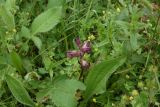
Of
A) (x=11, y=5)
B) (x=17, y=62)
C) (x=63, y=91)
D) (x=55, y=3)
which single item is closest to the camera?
(x=63, y=91)

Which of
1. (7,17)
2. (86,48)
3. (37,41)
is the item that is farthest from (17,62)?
(86,48)

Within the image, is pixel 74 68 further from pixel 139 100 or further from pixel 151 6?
pixel 151 6

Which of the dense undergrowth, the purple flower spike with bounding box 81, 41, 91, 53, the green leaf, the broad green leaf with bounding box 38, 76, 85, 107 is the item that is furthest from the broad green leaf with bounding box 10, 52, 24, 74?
the purple flower spike with bounding box 81, 41, 91, 53

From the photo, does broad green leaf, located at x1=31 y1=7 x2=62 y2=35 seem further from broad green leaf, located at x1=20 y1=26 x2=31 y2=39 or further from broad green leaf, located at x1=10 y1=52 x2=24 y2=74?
broad green leaf, located at x1=10 y1=52 x2=24 y2=74

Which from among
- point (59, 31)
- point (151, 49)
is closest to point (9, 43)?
point (59, 31)

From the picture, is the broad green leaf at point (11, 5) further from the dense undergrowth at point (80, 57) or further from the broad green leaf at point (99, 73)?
the broad green leaf at point (99, 73)

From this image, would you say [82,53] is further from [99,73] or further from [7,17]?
[7,17]

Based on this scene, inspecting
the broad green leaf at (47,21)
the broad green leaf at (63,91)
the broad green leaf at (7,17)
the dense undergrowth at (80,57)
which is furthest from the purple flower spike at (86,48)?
the broad green leaf at (7,17)
